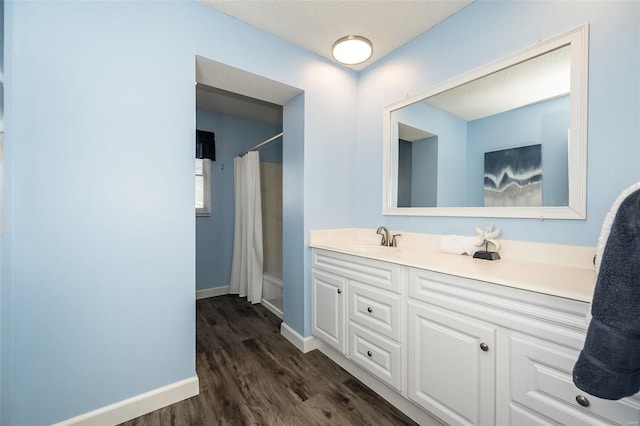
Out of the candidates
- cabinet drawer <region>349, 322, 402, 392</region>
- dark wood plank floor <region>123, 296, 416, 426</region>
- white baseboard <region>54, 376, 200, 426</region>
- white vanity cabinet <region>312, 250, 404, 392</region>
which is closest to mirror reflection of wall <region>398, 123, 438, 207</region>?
white vanity cabinet <region>312, 250, 404, 392</region>

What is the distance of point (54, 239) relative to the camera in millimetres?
1313

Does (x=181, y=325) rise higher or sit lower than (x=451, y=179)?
lower

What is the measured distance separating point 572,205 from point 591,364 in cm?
98

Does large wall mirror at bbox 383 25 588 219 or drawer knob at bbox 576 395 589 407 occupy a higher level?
large wall mirror at bbox 383 25 588 219

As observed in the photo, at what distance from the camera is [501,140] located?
161 cm

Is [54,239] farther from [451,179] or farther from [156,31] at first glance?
[451,179]

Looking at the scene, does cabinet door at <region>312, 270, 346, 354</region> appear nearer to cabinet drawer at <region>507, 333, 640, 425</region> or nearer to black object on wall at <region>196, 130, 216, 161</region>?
cabinet drawer at <region>507, 333, 640, 425</region>

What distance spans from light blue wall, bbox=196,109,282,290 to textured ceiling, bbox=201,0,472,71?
64.5 inches

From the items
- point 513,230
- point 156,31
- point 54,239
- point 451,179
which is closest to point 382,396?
point 513,230

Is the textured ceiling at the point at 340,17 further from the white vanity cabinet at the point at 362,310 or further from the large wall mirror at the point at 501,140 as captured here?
the white vanity cabinet at the point at 362,310

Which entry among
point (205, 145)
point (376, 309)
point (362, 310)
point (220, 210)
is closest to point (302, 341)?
point (362, 310)

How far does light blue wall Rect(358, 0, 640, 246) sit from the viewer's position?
1168 mm

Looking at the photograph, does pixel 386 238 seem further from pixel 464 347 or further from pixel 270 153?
pixel 270 153

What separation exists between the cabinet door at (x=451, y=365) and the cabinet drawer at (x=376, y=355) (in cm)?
9
